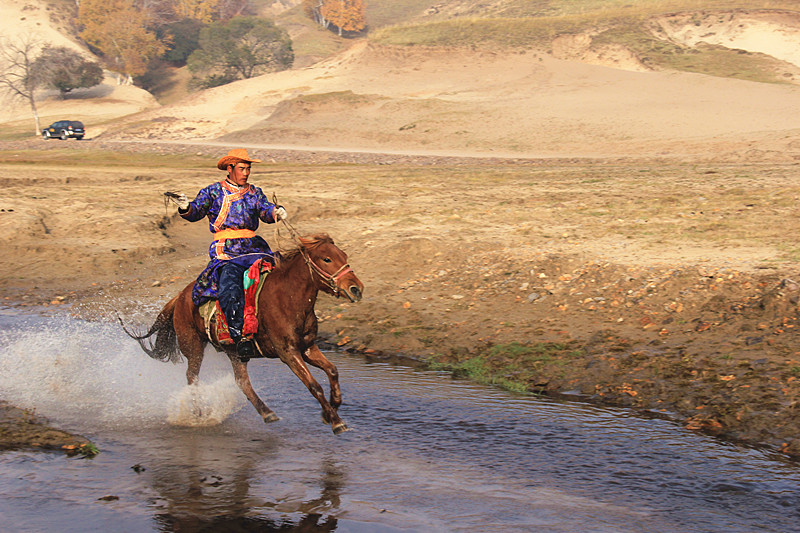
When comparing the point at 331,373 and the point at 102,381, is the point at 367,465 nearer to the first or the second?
the point at 331,373

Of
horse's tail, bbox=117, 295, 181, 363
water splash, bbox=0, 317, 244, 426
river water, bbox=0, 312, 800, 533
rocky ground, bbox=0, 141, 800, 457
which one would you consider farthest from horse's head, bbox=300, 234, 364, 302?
horse's tail, bbox=117, 295, 181, 363

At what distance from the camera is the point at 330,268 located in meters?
7.39

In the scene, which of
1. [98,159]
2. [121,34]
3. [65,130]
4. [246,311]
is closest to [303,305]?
[246,311]

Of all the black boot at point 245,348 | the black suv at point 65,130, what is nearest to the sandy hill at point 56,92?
the black suv at point 65,130

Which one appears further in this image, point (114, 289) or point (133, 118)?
point (133, 118)

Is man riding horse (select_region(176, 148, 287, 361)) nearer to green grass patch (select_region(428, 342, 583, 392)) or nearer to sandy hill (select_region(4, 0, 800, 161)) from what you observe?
green grass patch (select_region(428, 342, 583, 392))

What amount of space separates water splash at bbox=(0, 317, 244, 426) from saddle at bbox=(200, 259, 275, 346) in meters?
0.94

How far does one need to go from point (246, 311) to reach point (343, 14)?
11031 cm

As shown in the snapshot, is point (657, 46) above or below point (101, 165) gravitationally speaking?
above

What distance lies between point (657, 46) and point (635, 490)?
70.9m

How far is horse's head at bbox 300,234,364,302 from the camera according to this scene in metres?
7.25

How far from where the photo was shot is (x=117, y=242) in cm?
1822

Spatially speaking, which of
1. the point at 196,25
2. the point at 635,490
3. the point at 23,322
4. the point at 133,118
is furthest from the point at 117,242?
the point at 196,25

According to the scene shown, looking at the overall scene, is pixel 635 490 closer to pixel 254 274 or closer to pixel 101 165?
pixel 254 274
